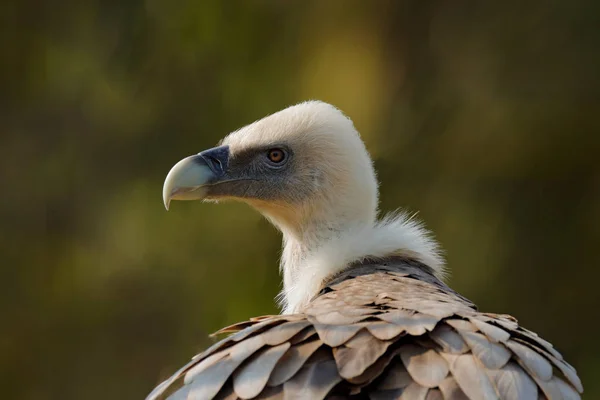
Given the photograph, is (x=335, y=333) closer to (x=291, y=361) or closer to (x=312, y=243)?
(x=291, y=361)

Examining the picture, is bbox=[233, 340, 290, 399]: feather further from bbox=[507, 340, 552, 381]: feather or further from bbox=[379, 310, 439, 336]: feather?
bbox=[507, 340, 552, 381]: feather

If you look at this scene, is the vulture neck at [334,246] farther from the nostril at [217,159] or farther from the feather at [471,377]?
the feather at [471,377]

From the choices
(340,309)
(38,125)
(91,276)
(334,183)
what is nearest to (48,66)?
(38,125)

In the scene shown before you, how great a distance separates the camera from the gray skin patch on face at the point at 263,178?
361cm

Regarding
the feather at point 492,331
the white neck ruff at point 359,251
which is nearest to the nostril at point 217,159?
the white neck ruff at point 359,251

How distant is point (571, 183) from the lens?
701 centimetres

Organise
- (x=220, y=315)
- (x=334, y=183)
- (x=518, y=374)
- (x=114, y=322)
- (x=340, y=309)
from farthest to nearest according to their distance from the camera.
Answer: (x=114, y=322) < (x=220, y=315) < (x=334, y=183) < (x=340, y=309) < (x=518, y=374)

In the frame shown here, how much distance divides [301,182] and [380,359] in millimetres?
1490

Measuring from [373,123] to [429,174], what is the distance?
0.56 metres

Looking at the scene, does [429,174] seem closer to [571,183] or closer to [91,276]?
[571,183]

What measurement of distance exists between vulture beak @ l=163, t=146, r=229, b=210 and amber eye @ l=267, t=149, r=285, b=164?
169 millimetres

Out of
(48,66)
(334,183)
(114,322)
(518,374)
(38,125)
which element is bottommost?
(114,322)

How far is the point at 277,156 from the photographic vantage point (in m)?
3.66

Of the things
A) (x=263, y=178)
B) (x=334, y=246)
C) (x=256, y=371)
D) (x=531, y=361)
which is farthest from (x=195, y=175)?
(x=531, y=361)
